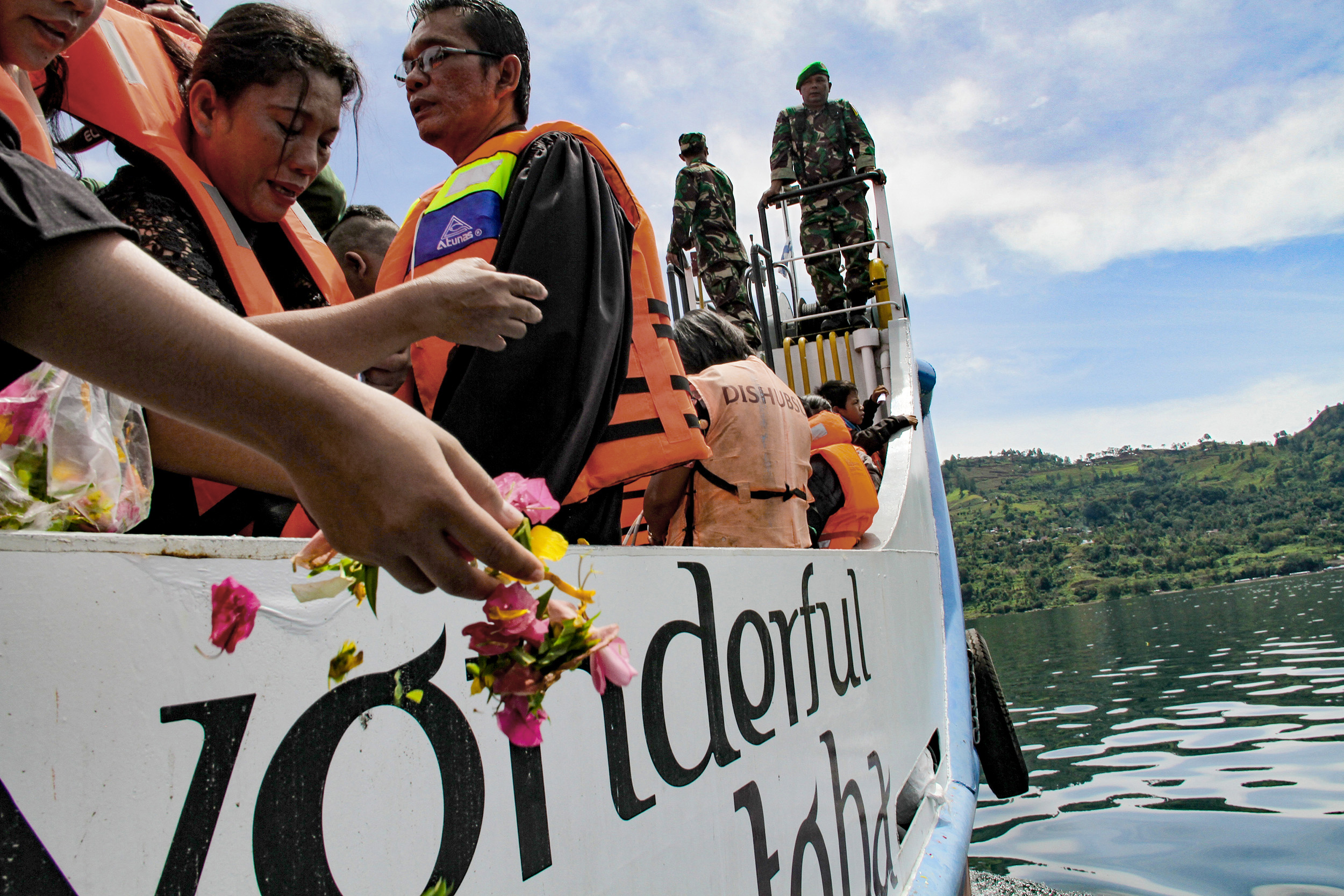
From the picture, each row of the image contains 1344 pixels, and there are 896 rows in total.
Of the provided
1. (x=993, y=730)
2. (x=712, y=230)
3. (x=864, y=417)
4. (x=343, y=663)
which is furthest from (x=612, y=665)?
(x=712, y=230)

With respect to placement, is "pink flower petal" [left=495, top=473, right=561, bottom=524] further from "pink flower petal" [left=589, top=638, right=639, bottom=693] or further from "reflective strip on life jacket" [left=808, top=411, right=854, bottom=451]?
"reflective strip on life jacket" [left=808, top=411, right=854, bottom=451]

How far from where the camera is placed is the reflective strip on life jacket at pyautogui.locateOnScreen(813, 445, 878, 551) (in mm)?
3381

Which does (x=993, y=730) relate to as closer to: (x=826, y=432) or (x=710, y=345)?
(x=826, y=432)

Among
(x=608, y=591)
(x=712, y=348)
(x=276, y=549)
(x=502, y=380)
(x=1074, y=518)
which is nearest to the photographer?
(x=276, y=549)

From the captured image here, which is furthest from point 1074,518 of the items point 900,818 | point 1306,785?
point 900,818

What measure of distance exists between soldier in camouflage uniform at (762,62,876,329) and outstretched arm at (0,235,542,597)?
687 cm

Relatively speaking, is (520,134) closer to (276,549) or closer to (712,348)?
(276,549)

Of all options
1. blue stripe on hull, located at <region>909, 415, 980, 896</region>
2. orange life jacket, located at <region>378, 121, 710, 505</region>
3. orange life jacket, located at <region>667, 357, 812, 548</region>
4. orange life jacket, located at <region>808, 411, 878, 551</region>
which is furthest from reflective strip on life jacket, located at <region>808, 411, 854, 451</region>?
orange life jacket, located at <region>378, 121, 710, 505</region>

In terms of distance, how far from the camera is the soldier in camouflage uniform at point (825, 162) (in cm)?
699

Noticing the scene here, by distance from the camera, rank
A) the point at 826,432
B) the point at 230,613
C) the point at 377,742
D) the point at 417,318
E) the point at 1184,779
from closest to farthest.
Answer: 1. the point at 230,613
2. the point at 377,742
3. the point at 417,318
4. the point at 826,432
5. the point at 1184,779

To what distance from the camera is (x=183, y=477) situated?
3.61 feet

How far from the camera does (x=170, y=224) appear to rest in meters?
1.19

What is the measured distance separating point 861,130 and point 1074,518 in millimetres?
91969

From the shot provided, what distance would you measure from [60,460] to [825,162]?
22.9 ft
